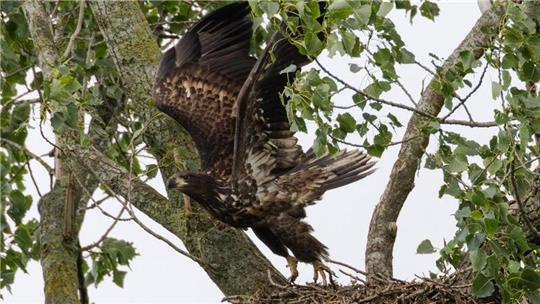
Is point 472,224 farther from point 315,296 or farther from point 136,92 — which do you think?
point 136,92

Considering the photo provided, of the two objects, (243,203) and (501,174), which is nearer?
(501,174)

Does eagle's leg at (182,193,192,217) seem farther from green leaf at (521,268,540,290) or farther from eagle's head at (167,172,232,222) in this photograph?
green leaf at (521,268,540,290)

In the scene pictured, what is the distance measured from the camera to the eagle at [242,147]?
7.09 metres

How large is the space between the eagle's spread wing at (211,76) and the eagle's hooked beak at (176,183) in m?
0.44

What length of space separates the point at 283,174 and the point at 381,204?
0.97m

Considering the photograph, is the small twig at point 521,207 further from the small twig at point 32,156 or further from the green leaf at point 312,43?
the small twig at point 32,156

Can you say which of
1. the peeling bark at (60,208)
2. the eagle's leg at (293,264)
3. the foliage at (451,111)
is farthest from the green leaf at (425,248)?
the peeling bark at (60,208)

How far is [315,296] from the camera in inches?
252

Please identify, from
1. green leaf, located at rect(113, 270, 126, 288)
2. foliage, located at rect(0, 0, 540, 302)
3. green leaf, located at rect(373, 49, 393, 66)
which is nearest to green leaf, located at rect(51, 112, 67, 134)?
foliage, located at rect(0, 0, 540, 302)

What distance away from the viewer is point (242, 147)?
7121 mm

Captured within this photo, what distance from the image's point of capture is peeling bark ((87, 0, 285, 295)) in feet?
21.4

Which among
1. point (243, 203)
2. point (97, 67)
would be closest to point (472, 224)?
point (243, 203)

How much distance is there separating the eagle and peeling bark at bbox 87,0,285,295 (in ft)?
0.30

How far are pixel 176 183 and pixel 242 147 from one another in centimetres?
52
